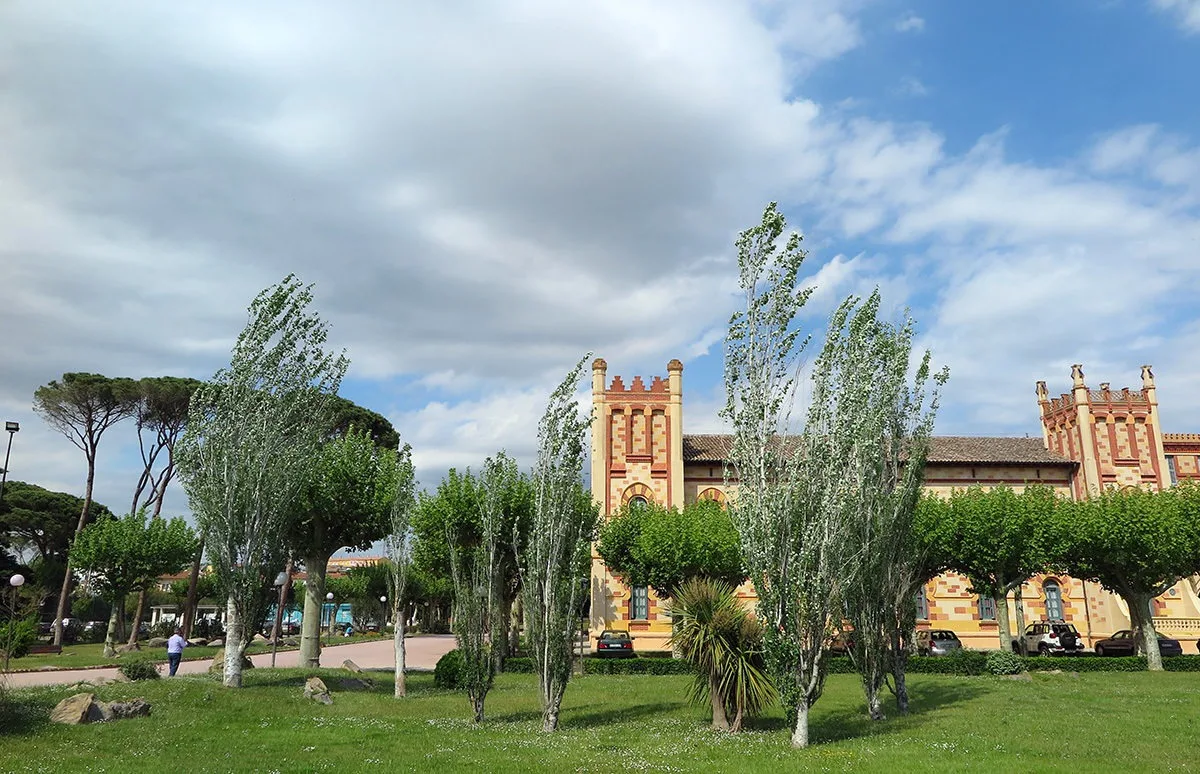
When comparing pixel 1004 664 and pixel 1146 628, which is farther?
pixel 1146 628

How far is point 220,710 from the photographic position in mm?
16766

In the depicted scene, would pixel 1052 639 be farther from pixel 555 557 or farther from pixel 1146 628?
pixel 555 557

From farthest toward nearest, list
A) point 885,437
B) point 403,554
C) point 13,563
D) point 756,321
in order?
1. point 13,563
2. point 403,554
3. point 885,437
4. point 756,321

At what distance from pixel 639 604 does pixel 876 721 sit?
22074mm

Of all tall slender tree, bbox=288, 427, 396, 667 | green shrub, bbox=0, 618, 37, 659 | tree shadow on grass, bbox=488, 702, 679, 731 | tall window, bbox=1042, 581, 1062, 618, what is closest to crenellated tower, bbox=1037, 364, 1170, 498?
tall window, bbox=1042, 581, 1062, 618

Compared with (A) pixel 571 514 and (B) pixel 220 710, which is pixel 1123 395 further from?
(B) pixel 220 710

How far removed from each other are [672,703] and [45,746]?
13.6m

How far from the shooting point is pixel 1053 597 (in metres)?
40.5

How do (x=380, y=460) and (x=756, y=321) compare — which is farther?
(x=380, y=460)

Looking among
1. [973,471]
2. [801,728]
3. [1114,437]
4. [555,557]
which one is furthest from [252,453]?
[1114,437]

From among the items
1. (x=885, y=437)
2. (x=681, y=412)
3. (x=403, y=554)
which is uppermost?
(x=681, y=412)

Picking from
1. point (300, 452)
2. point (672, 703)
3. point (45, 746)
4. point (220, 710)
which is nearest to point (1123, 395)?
point (672, 703)

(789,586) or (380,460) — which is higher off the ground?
(380,460)

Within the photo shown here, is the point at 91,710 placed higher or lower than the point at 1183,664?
higher
